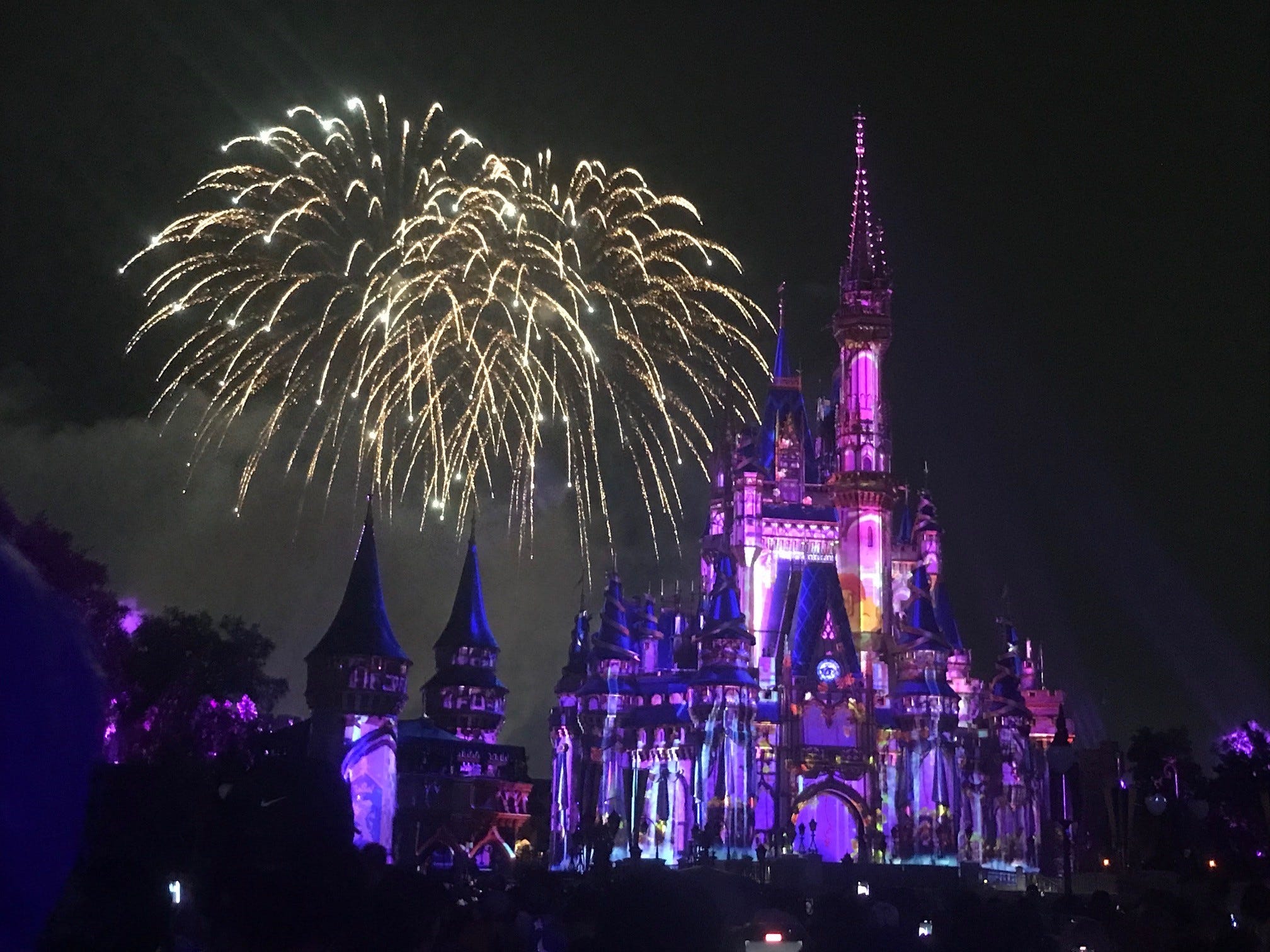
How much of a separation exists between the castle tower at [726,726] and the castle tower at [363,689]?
1461cm

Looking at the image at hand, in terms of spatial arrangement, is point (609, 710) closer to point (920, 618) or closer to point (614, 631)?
point (614, 631)

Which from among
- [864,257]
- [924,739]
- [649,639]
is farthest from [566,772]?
[864,257]

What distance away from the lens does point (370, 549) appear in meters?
70.1

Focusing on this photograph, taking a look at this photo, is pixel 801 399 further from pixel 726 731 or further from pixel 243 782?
pixel 243 782

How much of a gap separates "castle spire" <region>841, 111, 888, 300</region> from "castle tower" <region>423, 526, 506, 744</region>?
89.6ft

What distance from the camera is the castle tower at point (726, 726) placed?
69.6 meters

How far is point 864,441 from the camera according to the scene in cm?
8181

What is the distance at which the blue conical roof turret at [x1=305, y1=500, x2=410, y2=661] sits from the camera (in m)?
68.3

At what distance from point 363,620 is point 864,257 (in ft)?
120

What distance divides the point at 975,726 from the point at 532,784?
93.7 feet

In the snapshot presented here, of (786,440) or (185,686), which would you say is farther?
(786,440)

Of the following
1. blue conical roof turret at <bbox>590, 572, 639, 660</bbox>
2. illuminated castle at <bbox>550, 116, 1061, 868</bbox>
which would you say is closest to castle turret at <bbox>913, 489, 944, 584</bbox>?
illuminated castle at <bbox>550, 116, 1061, 868</bbox>

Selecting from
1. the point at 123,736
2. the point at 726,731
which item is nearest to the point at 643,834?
the point at 726,731

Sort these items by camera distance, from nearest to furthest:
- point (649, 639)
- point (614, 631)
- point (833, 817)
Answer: point (833, 817) → point (614, 631) → point (649, 639)
